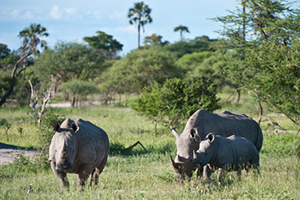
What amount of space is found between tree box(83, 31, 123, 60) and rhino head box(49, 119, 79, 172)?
209 ft

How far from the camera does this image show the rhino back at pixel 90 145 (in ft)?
19.3

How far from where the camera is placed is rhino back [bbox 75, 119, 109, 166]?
589 cm

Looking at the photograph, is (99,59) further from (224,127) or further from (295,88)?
(224,127)

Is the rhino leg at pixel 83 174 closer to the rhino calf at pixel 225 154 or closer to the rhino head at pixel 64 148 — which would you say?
the rhino head at pixel 64 148

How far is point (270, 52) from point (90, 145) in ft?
26.1

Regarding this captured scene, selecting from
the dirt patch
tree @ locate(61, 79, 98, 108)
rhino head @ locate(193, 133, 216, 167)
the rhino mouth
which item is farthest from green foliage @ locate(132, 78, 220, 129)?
tree @ locate(61, 79, 98, 108)

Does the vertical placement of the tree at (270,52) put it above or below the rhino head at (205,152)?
above

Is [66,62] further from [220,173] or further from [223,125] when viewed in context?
[220,173]

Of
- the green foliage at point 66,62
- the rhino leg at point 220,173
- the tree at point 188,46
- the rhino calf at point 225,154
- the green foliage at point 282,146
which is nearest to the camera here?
the rhino calf at point 225,154

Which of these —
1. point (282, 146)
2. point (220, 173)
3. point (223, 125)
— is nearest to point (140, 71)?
point (282, 146)

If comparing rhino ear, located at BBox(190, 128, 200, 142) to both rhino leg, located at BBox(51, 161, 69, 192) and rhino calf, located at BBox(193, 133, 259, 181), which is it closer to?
rhino calf, located at BBox(193, 133, 259, 181)

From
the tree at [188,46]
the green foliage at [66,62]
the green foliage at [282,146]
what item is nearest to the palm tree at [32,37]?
the green foliage at [66,62]

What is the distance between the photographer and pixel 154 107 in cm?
1582

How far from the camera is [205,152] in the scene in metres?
6.00
